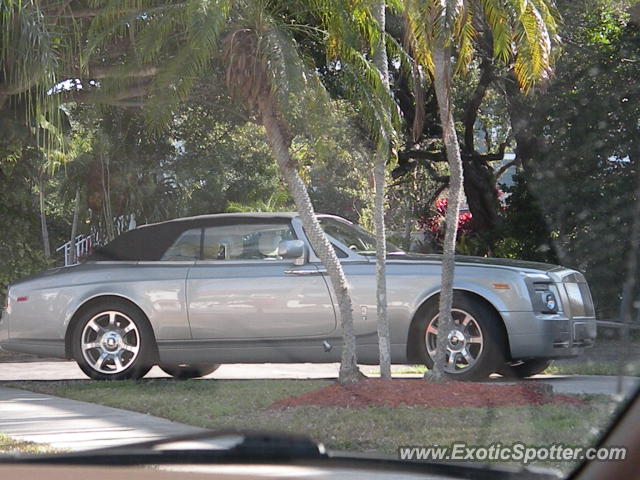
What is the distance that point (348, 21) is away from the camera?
817 cm

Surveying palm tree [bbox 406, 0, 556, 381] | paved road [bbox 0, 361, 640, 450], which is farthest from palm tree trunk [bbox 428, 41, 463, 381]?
paved road [bbox 0, 361, 640, 450]

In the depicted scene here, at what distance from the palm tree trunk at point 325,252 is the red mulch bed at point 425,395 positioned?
216 millimetres

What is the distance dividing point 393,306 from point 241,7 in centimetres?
301

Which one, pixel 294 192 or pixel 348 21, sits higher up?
pixel 348 21

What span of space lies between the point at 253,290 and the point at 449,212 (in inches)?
79.0

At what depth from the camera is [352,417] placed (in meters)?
6.61

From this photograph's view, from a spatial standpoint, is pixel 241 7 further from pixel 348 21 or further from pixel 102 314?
pixel 102 314

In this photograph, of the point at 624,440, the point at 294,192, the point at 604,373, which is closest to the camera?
the point at 624,440

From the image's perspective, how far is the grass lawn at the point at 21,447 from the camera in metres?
5.58

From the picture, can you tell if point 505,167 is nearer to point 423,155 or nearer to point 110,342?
point 423,155

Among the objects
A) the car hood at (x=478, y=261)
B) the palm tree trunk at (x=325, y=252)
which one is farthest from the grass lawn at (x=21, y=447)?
the car hood at (x=478, y=261)

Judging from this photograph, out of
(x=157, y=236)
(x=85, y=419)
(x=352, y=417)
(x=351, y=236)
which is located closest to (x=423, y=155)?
(x=351, y=236)

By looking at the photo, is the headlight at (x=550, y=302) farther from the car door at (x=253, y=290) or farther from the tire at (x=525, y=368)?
the car door at (x=253, y=290)

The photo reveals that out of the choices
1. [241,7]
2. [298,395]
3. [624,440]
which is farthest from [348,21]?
[624,440]
